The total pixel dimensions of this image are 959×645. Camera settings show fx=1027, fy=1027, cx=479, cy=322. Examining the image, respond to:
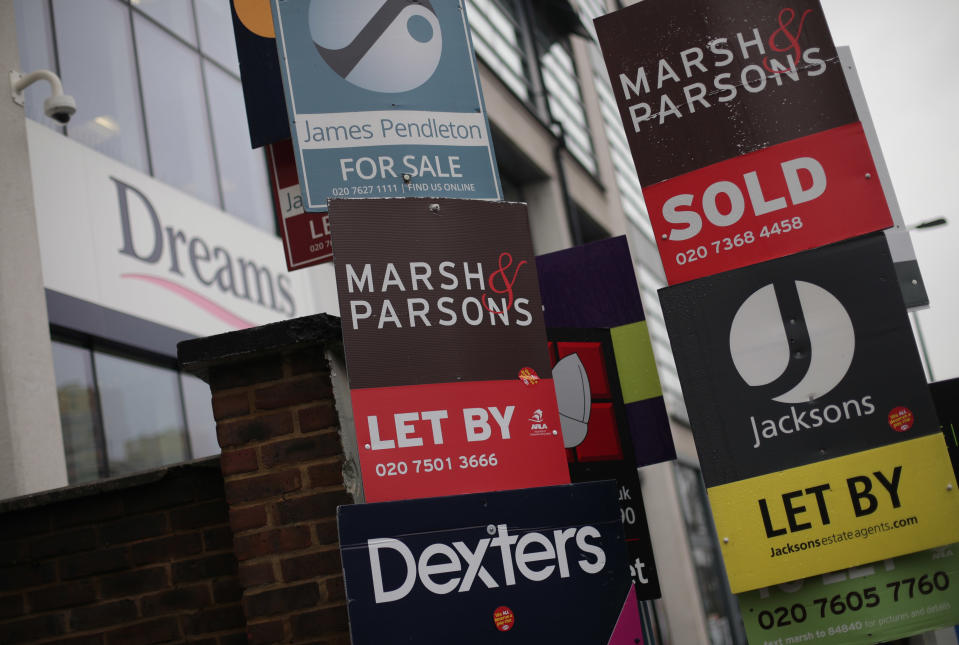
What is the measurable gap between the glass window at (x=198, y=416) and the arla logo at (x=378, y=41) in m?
6.50

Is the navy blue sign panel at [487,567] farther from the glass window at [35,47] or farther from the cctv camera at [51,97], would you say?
the glass window at [35,47]

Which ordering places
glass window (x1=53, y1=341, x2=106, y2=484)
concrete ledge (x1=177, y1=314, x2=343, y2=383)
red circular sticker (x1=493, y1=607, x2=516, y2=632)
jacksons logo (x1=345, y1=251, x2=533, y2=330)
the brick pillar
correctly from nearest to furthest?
red circular sticker (x1=493, y1=607, x2=516, y2=632) < jacksons logo (x1=345, y1=251, x2=533, y2=330) < the brick pillar < concrete ledge (x1=177, y1=314, x2=343, y2=383) < glass window (x1=53, y1=341, x2=106, y2=484)

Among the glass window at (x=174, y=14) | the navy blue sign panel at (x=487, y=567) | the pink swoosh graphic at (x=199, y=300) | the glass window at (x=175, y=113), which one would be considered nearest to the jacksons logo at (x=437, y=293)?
the navy blue sign panel at (x=487, y=567)

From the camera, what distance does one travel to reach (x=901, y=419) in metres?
3.88

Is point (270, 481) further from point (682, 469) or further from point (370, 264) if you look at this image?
point (682, 469)

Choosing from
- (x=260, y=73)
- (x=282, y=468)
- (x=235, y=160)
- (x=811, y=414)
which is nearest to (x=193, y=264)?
(x=235, y=160)

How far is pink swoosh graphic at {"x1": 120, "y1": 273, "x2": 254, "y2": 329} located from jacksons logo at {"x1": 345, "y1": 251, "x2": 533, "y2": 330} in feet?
20.9

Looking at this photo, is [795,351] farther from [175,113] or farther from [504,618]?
[175,113]

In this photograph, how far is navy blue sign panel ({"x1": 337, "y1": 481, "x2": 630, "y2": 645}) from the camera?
3178 mm

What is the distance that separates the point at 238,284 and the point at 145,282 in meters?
1.39

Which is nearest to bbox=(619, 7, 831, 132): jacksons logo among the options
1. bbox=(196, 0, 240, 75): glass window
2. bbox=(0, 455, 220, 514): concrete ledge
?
bbox=(0, 455, 220, 514): concrete ledge

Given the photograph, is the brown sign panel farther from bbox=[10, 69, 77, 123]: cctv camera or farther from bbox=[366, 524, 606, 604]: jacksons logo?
bbox=[10, 69, 77, 123]: cctv camera

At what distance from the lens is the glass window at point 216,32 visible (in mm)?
11891

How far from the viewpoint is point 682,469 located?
20.7 meters
